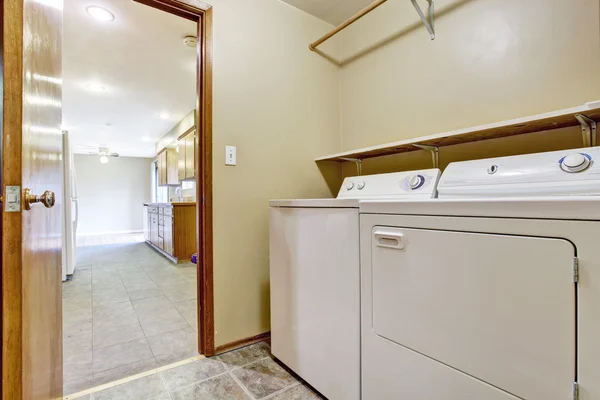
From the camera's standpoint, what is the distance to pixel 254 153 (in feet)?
5.87

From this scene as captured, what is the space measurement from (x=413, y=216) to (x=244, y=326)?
128 cm

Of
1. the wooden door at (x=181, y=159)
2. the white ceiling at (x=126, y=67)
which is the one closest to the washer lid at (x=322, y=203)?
A: the white ceiling at (x=126, y=67)

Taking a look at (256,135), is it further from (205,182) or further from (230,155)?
(205,182)

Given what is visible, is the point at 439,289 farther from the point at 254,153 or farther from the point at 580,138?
the point at 254,153

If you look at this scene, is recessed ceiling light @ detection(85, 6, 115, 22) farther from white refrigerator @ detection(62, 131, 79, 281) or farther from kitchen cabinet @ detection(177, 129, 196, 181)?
kitchen cabinet @ detection(177, 129, 196, 181)

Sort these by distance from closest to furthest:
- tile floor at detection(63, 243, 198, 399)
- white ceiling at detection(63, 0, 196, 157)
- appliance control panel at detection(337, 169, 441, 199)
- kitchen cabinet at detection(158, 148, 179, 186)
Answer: appliance control panel at detection(337, 169, 441, 199)
tile floor at detection(63, 243, 198, 399)
white ceiling at detection(63, 0, 196, 157)
kitchen cabinet at detection(158, 148, 179, 186)

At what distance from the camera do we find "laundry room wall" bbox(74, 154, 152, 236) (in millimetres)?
8117

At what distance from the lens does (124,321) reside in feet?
7.11

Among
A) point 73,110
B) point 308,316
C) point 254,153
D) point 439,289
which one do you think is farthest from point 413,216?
point 73,110


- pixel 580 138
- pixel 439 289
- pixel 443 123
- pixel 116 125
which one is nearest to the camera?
pixel 439 289

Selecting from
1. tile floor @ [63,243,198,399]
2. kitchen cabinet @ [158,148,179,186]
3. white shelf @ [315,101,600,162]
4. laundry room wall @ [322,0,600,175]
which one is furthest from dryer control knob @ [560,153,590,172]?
kitchen cabinet @ [158,148,179,186]

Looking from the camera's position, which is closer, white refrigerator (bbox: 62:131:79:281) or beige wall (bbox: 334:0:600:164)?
beige wall (bbox: 334:0:600:164)

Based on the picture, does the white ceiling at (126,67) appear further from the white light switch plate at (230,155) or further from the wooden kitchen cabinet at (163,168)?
the white light switch plate at (230,155)

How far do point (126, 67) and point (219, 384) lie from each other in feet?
10.6
